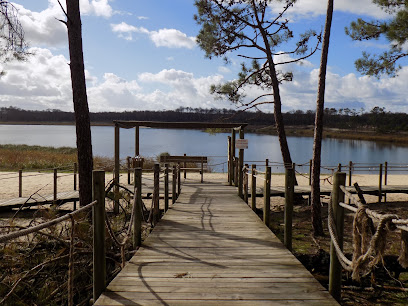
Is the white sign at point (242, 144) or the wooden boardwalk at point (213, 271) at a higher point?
the white sign at point (242, 144)

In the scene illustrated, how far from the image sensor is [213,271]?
3.79 meters

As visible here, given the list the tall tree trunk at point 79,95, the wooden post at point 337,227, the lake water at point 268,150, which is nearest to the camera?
the wooden post at point 337,227

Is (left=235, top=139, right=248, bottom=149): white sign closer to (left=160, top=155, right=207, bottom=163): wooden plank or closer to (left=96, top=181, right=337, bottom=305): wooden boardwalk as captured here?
(left=160, top=155, right=207, bottom=163): wooden plank

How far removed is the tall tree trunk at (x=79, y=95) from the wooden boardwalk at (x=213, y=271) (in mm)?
2306

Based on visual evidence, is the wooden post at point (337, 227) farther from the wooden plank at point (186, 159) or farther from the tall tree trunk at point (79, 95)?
the wooden plank at point (186, 159)

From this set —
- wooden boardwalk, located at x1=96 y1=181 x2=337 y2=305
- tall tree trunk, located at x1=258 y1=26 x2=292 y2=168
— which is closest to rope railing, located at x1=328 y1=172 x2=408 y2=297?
wooden boardwalk, located at x1=96 y1=181 x2=337 y2=305

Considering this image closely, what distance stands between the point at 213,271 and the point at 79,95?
5.23 meters

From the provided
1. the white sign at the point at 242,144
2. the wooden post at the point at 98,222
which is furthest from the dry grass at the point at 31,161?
the wooden post at the point at 98,222

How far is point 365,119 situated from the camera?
84.8 meters

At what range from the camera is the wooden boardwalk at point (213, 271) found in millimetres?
3096

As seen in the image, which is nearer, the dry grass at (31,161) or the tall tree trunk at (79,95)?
the tall tree trunk at (79,95)

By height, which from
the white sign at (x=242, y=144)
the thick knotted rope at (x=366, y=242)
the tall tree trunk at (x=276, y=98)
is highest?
the tall tree trunk at (x=276, y=98)

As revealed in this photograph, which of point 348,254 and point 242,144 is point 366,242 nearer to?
point 348,254

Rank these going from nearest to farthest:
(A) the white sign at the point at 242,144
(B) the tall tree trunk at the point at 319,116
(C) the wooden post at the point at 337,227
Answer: (C) the wooden post at the point at 337,227, (B) the tall tree trunk at the point at 319,116, (A) the white sign at the point at 242,144
